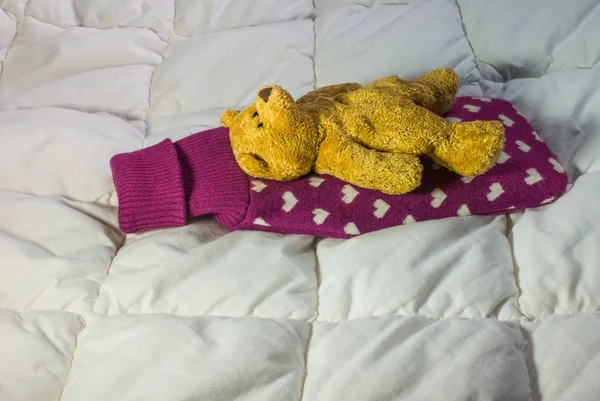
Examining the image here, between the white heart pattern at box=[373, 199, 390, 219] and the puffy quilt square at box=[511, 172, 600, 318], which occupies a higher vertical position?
the white heart pattern at box=[373, 199, 390, 219]

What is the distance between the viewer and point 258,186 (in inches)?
34.4

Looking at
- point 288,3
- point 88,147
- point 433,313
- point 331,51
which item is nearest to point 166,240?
point 88,147

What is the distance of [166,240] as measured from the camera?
34.1 inches

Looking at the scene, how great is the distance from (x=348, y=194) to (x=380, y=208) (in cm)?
5

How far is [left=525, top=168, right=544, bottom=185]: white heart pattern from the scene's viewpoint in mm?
884

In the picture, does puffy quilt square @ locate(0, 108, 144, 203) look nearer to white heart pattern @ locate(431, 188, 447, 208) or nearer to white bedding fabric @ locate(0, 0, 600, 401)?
white bedding fabric @ locate(0, 0, 600, 401)

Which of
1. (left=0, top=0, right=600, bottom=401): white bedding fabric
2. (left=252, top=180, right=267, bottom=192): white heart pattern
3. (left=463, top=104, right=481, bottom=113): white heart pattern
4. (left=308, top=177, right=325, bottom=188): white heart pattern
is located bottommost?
(left=0, top=0, right=600, bottom=401): white bedding fabric

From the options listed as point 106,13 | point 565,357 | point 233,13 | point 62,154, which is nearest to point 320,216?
point 565,357

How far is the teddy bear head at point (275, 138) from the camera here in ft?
2.64

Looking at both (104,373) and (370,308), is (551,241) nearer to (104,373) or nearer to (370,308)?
(370,308)

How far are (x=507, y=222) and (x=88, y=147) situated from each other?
724 millimetres

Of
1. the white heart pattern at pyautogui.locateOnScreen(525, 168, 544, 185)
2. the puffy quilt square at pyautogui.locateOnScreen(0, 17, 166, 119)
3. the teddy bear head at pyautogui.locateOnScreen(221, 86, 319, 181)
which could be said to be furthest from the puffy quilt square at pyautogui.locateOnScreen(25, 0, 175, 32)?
the white heart pattern at pyautogui.locateOnScreen(525, 168, 544, 185)

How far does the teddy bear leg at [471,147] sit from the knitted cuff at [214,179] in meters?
0.31

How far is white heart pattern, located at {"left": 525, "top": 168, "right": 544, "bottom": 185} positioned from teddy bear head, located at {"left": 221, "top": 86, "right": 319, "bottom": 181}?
334mm
